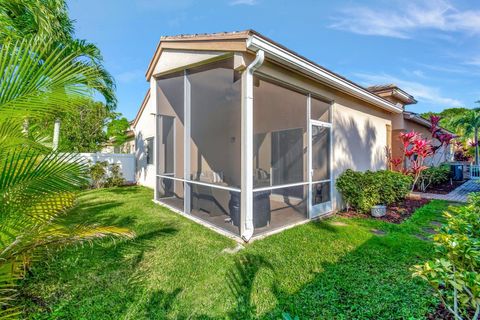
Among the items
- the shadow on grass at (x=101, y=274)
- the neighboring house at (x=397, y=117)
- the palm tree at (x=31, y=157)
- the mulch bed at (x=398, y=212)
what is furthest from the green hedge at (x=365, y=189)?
the palm tree at (x=31, y=157)

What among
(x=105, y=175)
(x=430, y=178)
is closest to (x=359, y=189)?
(x=430, y=178)

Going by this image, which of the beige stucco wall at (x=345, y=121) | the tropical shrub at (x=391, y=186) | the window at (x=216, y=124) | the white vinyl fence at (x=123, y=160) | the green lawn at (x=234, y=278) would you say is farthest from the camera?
the white vinyl fence at (x=123, y=160)

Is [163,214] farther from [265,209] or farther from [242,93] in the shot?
[242,93]

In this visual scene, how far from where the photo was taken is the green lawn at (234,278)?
10.2 feet

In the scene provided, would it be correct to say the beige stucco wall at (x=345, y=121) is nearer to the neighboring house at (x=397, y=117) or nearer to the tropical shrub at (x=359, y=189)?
the tropical shrub at (x=359, y=189)

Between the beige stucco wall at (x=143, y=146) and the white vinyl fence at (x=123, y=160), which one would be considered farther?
the white vinyl fence at (x=123, y=160)

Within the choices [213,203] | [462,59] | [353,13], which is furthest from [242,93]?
[462,59]

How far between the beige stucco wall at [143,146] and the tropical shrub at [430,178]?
46.3 ft

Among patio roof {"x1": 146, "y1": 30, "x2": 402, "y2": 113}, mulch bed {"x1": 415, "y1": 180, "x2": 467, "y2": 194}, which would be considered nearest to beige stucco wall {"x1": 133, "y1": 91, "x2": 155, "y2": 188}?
patio roof {"x1": 146, "y1": 30, "x2": 402, "y2": 113}

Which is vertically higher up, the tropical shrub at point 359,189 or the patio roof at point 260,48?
the patio roof at point 260,48

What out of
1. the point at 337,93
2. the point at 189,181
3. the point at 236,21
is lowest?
the point at 189,181

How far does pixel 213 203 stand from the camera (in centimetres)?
679

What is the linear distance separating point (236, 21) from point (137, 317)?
1134 centimetres

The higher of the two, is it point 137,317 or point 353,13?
point 353,13
